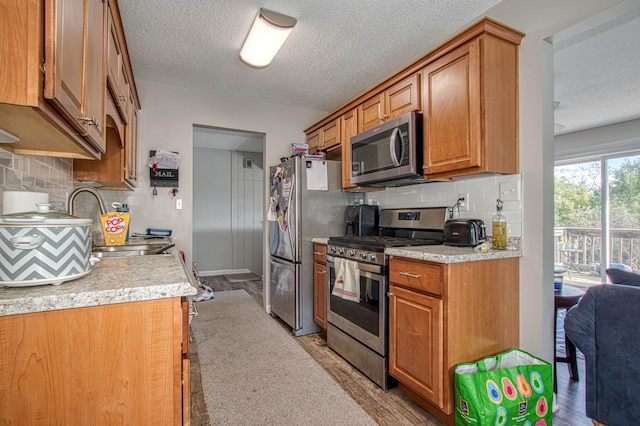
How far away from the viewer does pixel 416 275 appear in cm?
181

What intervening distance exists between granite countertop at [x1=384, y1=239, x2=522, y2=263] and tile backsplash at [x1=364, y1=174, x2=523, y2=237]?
0.11 meters

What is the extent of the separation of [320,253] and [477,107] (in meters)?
1.76

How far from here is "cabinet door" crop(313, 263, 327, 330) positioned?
9.41 ft

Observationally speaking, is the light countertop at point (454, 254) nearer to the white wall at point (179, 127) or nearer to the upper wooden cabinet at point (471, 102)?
the upper wooden cabinet at point (471, 102)

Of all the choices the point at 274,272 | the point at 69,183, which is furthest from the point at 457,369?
the point at 69,183

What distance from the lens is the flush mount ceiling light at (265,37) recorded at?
214cm

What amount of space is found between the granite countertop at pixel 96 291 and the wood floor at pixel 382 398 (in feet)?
3.95

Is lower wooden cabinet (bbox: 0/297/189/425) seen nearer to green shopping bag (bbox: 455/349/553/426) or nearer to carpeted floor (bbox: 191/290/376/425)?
carpeted floor (bbox: 191/290/376/425)

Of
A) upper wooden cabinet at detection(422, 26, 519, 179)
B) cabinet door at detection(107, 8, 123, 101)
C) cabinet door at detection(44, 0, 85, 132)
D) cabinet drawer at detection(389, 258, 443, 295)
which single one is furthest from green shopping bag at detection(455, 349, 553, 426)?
cabinet door at detection(107, 8, 123, 101)

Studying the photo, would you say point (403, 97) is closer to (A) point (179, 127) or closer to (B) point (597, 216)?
(A) point (179, 127)

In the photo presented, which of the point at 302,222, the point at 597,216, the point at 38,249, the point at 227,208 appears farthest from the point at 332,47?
the point at 597,216

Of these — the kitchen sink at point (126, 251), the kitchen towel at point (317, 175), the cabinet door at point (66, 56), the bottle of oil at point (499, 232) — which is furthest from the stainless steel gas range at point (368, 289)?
the cabinet door at point (66, 56)

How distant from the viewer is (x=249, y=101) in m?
3.72

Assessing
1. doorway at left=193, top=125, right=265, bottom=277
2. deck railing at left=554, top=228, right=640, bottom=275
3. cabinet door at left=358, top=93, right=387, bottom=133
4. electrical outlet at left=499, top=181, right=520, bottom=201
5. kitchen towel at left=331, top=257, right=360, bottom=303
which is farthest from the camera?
doorway at left=193, top=125, right=265, bottom=277
